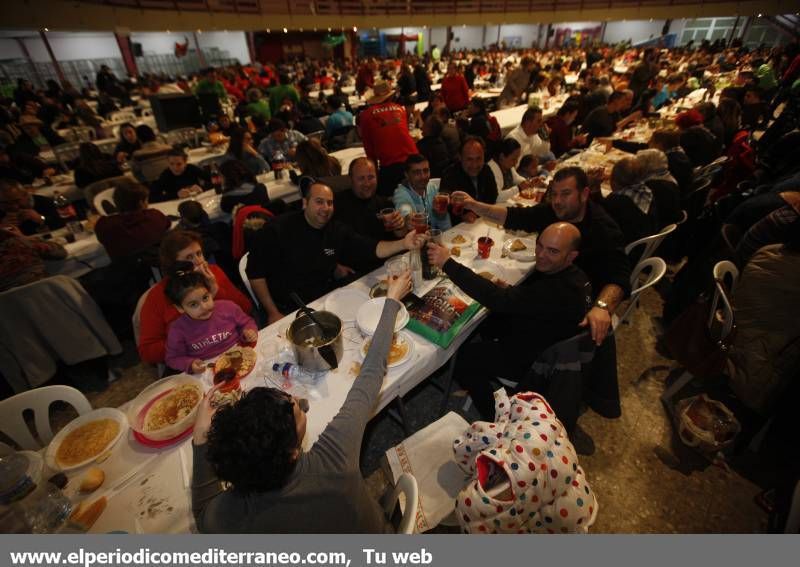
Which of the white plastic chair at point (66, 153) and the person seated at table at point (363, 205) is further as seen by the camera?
the white plastic chair at point (66, 153)

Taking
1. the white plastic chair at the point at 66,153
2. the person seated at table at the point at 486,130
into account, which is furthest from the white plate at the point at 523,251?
the white plastic chair at the point at 66,153

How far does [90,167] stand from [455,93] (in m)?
7.61

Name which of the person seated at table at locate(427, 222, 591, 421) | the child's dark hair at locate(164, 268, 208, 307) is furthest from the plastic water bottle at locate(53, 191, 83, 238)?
the person seated at table at locate(427, 222, 591, 421)

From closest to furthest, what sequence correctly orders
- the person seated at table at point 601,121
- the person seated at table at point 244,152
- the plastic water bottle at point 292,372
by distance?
the plastic water bottle at point 292,372 < the person seated at table at point 244,152 < the person seated at table at point 601,121

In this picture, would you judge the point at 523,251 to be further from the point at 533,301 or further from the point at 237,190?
the point at 237,190

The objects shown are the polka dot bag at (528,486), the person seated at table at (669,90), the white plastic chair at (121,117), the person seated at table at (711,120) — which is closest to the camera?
the polka dot bag at (528,486)

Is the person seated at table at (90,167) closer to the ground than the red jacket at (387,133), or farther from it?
closer to the ground

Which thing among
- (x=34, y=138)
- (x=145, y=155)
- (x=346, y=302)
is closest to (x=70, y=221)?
(x=145, y=155)

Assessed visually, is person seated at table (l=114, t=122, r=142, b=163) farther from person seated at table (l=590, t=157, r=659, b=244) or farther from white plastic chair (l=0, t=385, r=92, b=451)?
person seated at table (l=590, t=157, r=659, b=244)

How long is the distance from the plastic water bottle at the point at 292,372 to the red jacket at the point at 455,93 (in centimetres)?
856

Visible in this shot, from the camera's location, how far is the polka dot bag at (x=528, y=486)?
1.29m

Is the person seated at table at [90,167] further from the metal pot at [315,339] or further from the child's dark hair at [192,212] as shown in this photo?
the metal pot at [315,339]

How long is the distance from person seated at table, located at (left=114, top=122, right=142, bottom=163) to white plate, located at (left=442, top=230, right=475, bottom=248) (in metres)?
6.51
